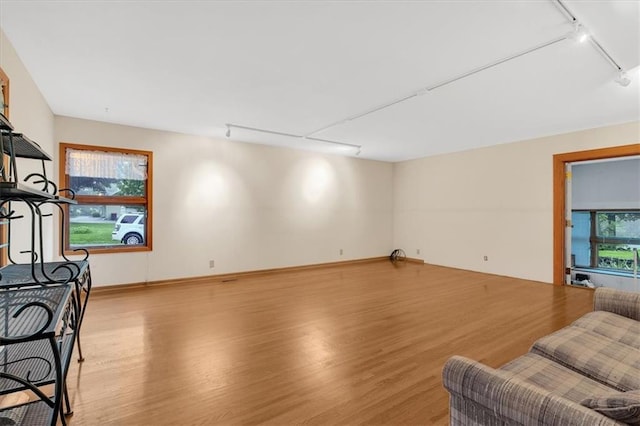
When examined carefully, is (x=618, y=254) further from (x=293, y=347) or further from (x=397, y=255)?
(x=293, y=347)

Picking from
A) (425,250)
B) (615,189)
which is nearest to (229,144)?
(425,250)

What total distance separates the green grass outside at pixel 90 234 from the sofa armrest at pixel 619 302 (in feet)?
20.0

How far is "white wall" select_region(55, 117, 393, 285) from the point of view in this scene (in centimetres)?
498

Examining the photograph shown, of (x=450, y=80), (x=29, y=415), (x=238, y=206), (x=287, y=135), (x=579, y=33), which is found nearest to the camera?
(x=29, y=415)

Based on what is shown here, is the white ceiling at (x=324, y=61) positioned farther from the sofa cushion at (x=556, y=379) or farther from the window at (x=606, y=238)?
the window at (x=606, y=238)

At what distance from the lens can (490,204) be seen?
6254mm

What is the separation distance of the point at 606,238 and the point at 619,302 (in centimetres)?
730

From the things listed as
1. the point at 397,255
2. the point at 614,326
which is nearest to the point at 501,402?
the point at 614,326

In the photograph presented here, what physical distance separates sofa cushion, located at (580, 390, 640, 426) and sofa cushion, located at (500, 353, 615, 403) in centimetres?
47

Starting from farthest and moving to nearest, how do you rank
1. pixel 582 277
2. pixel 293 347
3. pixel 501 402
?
pixel 582 277
pixel 293 347
pixel 501 402

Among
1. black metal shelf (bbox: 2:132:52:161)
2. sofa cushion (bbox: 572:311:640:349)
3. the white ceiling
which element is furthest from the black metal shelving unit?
sofa cushion (bbox: 572:311:640:349)

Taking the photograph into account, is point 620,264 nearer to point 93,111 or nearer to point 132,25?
point 132,25

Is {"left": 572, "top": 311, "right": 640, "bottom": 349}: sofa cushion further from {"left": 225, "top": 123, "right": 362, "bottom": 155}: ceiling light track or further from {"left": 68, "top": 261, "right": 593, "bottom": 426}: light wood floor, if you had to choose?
{"left": 225, "top": 123, "right": 362, "bottom": 155}: ceiling light track

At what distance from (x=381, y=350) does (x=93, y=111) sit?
4813 millimetres
